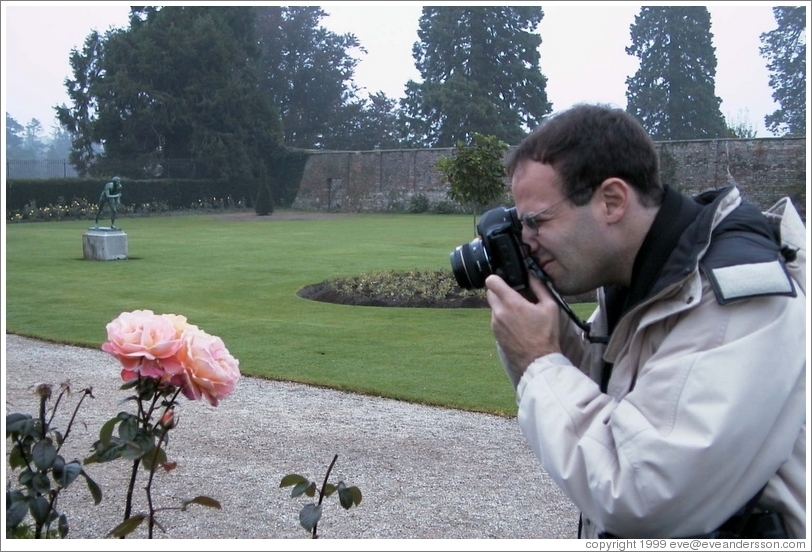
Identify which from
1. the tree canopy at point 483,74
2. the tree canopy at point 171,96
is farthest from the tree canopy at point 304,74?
the tree canopy at point 171,96

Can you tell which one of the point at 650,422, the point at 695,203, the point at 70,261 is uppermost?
the point at 695,203

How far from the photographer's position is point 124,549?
5.53 ft

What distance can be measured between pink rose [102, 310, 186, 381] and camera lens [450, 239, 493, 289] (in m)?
0.61

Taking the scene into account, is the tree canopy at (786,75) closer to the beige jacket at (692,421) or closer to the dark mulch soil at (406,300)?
the dark mulch soil at (406,300)

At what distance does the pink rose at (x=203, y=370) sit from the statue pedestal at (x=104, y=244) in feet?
53.2

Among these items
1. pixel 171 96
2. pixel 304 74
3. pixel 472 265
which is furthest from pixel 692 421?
pixel 304 74

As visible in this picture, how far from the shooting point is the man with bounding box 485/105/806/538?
140cm

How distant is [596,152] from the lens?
1646 millimetres

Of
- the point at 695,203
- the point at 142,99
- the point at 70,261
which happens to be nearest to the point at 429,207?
the point at 142,99

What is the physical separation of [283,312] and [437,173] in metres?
31.6

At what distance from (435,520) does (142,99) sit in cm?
4324

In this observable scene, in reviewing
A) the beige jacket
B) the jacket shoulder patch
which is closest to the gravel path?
the beige jacket

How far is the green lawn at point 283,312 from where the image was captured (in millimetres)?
7102

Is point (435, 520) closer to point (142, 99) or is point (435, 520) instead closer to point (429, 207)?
point (429, 207)
